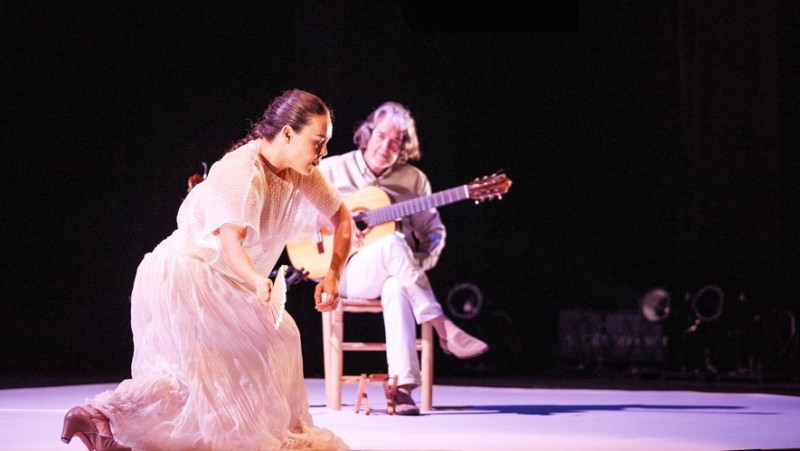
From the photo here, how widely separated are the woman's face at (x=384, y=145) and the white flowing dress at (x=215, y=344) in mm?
1697

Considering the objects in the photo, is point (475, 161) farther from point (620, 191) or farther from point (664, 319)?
point (664, 319)

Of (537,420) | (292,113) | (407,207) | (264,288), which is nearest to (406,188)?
(407,207)

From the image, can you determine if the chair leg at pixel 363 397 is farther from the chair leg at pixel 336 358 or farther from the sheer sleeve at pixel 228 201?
the sheer sleeve at pixel 228 201

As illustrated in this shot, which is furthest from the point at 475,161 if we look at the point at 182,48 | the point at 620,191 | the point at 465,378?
the point at 182,48

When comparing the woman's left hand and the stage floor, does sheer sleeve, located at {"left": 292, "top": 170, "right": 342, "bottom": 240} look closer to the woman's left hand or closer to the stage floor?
the woman's left hand

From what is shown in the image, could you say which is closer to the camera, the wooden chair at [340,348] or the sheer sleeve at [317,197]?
the sheer sleeve at [317,197]

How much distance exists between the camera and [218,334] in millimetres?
2469

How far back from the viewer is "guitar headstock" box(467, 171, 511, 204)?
14.2ft

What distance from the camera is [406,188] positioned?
4.39 metres

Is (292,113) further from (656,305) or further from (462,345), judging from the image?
(656,305)

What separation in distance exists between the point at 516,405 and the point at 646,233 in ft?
6.08

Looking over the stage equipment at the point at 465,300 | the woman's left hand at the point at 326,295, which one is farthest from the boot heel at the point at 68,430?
the stage equipment at the point at 465,300

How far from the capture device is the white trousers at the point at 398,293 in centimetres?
390

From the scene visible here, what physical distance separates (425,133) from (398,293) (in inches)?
80.7
